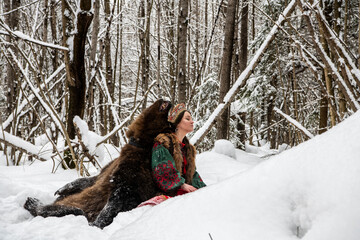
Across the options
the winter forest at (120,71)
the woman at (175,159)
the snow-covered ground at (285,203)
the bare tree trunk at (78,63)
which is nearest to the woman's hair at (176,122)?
the woman at (175,159)

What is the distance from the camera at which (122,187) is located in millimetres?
2098

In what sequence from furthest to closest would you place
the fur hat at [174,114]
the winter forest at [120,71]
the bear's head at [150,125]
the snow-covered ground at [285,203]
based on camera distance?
1. the fur hat at [174,114]
2. the bear's head at [150,125]
3. the winter forest at [120,71]
4. the snow-covered ground at [285,203]

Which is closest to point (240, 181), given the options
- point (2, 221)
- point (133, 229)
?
point (133, 229)

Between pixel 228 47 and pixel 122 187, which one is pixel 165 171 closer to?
pixel 122 187

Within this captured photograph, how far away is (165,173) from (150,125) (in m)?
0.46

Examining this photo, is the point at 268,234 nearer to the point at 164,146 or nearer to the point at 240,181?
the point at 240,181

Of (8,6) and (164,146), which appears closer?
(164,146)

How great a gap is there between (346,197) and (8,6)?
7350 mm

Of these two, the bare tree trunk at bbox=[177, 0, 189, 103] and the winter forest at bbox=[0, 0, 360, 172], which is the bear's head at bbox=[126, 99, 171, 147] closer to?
the winter forest at bbox=[0, 0, 360, 172]

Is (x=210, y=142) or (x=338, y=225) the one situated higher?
(x=338, y=225)

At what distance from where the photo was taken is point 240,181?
916mm

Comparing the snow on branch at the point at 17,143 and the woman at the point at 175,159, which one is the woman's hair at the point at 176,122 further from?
the snow on branch at the point at 17,143

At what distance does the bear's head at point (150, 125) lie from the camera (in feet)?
7.93

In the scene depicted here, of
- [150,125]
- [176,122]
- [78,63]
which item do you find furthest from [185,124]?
[78,63]
